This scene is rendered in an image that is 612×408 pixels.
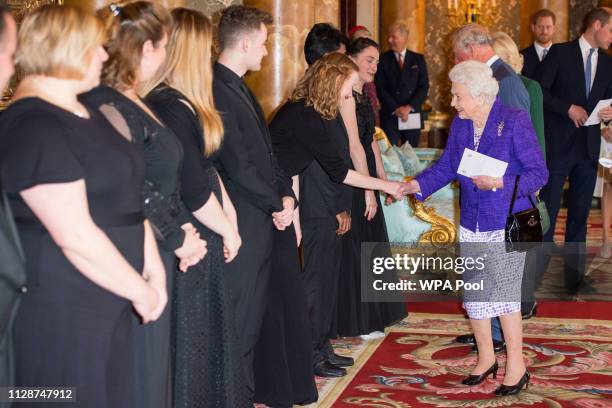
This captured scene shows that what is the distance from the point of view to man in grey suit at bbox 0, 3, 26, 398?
2230 millimetres

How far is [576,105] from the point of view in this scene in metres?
7.43

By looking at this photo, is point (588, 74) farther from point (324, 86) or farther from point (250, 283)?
point (250, 283)

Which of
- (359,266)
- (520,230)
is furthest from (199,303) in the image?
(359,266)

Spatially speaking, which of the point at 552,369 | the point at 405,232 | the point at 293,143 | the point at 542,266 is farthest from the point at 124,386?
the point at 542,266

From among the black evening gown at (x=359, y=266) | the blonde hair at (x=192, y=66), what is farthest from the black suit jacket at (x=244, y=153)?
the black evening gown at (x=359, y=266)

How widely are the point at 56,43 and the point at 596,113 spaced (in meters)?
5.82

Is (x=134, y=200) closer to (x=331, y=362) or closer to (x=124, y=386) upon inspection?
(x=124, y=386)

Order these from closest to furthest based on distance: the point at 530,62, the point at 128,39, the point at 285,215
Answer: the point at 128,39 < the point at 285,215 < the point at 530,62

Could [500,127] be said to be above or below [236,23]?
below

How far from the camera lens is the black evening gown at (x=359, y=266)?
538cm

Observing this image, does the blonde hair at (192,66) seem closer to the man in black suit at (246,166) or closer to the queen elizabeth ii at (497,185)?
the man in black suit at (246,166)

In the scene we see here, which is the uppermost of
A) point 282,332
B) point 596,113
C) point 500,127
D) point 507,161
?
point 596,113

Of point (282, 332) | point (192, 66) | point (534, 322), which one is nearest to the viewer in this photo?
point (192, 66)

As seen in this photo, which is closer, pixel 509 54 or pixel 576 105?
pixel 509 54
